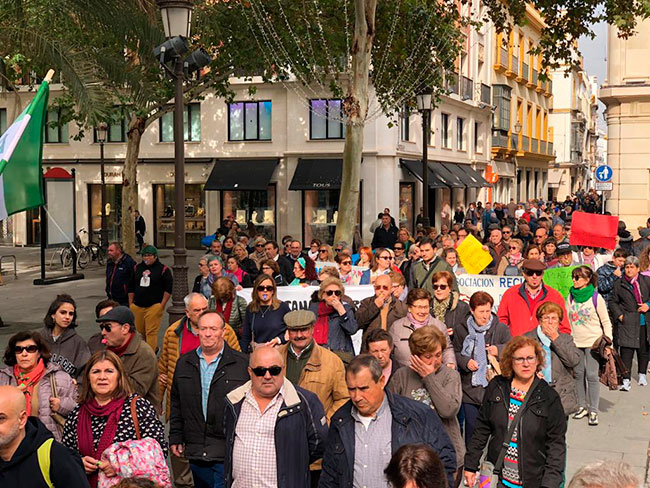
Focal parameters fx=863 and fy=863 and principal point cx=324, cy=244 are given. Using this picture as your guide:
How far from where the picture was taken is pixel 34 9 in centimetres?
1553

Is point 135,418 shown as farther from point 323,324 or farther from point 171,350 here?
point 323,324

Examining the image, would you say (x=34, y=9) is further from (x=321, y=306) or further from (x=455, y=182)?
(x=455, y=182)

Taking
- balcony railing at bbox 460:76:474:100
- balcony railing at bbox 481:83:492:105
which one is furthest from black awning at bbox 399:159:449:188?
balcony railing at bbox 481:83:492:105

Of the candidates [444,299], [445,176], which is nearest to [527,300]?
[444,299]

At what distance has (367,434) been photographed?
4816mm

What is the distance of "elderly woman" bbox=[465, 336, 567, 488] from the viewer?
546cm

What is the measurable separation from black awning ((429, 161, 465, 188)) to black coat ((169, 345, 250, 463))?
31597mm

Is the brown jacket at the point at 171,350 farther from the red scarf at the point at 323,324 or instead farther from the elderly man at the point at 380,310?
the elderly man at the point at 380,310

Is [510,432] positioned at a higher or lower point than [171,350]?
lower

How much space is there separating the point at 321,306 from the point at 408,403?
10.2 ft

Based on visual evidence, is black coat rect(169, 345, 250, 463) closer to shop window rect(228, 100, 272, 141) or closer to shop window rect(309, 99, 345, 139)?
shop window rect(309, 99, 345, 139)

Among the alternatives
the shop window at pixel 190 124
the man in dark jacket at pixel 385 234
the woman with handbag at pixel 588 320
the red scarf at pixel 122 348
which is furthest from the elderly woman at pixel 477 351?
the shop window at pixel 190 124

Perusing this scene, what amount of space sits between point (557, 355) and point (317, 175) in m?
26.0

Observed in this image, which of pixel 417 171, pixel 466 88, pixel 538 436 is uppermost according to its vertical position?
pixel 466 88
